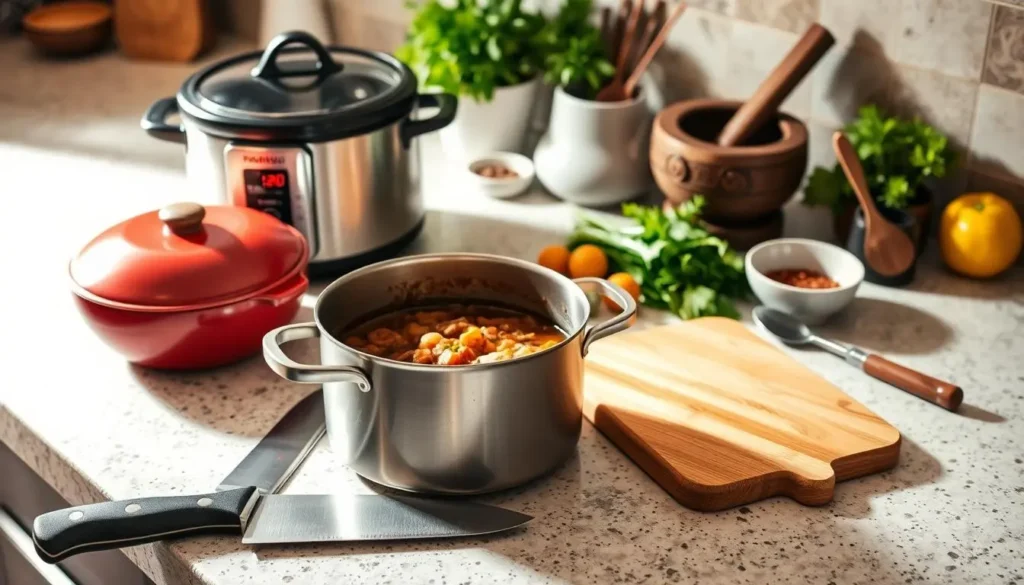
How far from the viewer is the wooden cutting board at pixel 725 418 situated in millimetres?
992

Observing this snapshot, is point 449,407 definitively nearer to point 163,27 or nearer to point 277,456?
point 277,456

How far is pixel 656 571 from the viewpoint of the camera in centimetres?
91

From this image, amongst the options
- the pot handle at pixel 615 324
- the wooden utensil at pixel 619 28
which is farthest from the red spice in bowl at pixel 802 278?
Answer: the wooden utensil at pixel 619 28

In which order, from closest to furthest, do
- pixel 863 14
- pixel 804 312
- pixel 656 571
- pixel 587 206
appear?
pixel 656 571 < pixel 804 312 < pixel 863 14 < pixel 587 206

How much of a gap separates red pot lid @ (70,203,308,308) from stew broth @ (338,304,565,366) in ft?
0.46

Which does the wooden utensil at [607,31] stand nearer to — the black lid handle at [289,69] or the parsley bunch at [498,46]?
the parsley bunch at [498,46]

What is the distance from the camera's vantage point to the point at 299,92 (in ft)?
4.29

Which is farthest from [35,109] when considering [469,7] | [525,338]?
[525,338]

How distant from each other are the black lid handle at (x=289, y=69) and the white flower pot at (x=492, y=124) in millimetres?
282

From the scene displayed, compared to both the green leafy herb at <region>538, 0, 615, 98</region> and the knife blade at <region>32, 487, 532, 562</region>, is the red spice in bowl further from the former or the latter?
the knife blade at <region>32, 487, 532, 562</region>

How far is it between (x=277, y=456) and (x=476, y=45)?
28.9 inches

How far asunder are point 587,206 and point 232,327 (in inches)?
23.0

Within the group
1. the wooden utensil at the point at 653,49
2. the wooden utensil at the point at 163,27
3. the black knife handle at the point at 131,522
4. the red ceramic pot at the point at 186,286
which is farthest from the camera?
the wooden utensil at the point at 163,27

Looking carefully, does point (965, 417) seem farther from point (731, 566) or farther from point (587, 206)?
point (587, 206)
